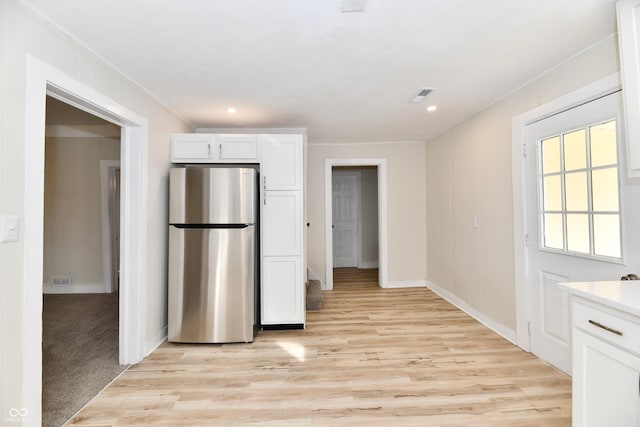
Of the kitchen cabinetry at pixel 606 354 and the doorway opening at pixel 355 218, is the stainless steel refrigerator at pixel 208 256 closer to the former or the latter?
the kitchen cabinetry at pixel 606 354

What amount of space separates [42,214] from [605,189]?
3.36 meters

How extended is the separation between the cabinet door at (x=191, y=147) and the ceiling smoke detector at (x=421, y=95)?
2.02 metres

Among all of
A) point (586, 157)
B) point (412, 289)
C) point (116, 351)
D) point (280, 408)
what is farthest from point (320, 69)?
point (412, 289)

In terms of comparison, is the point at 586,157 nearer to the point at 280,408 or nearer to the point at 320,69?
the point at 320,69

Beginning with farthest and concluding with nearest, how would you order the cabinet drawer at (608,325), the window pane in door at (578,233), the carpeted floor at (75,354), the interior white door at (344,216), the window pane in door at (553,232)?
the interior white door at (344,216) < the window pane in door at (553,232) < the window pane in door at (578,233) < the carpeted floor at (75,354) < the cabinet drawer at (608,325)

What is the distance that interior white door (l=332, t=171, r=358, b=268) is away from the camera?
698 centimetres

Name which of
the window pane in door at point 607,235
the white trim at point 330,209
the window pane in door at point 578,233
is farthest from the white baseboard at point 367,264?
the window pane in door at point 607,235

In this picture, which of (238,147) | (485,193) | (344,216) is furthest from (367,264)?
(238,147)

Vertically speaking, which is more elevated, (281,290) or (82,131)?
(82,131)

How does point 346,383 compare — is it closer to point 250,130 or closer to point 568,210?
point 568,210

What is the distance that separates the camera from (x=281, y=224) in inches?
127

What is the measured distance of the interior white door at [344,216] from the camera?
698cm

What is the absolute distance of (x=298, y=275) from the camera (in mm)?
3219

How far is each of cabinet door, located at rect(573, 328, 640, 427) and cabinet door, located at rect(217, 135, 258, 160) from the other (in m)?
2.82
